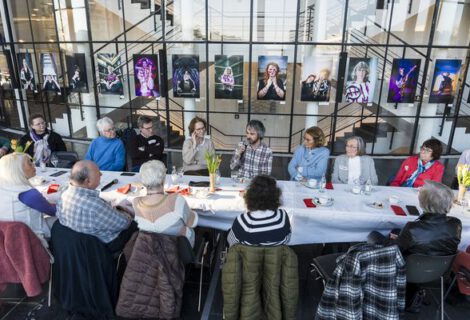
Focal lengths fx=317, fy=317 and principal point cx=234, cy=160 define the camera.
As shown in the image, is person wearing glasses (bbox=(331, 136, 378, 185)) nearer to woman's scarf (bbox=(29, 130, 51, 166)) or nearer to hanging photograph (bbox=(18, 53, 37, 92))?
woman's scarf (bbox=(29, 130, 51, 166))

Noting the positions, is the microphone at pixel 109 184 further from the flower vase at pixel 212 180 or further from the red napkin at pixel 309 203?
the red napkin at pixel 309 203

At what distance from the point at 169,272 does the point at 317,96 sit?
5412 millimetres

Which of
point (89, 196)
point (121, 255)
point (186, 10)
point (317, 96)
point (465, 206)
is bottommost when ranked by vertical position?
point (121, 255)

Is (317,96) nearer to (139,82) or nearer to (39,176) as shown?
(139,82)

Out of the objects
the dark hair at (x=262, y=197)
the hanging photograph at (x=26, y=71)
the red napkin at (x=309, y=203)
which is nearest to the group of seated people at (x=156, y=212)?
the dark hair at (x=262, y=197)

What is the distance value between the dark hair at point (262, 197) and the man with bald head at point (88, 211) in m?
1.08


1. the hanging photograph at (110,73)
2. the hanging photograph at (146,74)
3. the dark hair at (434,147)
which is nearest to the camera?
the dark hair at (434,147)

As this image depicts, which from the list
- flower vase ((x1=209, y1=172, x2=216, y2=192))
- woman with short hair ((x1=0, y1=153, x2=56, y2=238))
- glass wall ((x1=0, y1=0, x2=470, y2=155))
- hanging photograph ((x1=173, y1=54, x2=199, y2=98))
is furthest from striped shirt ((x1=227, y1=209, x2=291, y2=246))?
hanging photograph ((x1=173, y1=54, x2=199, y2=98))

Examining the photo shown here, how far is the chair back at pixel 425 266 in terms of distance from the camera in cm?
219

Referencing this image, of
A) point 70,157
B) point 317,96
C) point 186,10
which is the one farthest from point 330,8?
point 70,157

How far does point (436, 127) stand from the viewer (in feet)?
24.9

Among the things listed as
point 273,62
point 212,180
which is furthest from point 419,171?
point 273,62

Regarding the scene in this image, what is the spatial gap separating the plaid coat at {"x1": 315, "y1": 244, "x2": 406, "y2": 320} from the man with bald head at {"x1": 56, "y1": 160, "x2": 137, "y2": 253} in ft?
5.46

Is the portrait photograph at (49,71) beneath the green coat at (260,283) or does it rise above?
above
